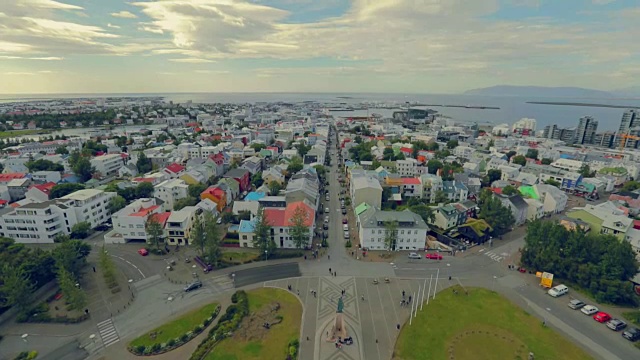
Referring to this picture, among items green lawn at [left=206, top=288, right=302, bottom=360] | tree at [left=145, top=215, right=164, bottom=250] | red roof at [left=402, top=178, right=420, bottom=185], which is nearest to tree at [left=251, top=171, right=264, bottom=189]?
tree at [left=145, top=215, right=164, bottom=250]

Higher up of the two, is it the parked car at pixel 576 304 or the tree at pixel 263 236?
the tree at pixel 263 236

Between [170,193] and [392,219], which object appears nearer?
[392,219]

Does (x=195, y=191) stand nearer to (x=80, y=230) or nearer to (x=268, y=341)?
(x=80, y=230)

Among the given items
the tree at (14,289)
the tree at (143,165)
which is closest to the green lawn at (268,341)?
the tree at (14,289)

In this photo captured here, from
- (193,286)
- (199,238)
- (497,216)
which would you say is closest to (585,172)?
(497,216)

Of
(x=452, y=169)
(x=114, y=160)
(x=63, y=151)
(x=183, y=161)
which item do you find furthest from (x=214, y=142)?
(x=452, y=169)

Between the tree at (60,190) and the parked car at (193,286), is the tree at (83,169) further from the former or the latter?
the parked car at (193,286)
